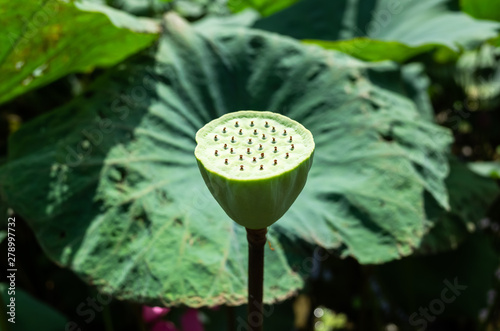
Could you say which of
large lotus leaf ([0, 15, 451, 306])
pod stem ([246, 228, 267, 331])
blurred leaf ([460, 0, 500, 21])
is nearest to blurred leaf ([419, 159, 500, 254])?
large lotus leaf ([0, 15, 451, 306])

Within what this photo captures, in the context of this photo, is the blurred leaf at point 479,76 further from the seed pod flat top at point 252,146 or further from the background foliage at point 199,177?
the seed pod flat top at point 252,146

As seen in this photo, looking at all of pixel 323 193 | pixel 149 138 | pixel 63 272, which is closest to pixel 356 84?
pixel 323 193

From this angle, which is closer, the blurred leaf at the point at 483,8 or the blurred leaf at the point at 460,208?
the blurred leaf at the point at 460,208

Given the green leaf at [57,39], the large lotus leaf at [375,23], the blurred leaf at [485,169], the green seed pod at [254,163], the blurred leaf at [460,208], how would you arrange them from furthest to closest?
the blurred leaf at [485,169], the large lotus leaf at [375,23], the blurred leaf at [460,208], the green leaf at [57,39], the green seed pod at [254,163]

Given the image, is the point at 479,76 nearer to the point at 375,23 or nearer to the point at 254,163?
the point at 375,23

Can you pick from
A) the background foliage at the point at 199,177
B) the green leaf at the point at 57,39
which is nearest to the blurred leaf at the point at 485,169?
the background foliage at the point at 199,177

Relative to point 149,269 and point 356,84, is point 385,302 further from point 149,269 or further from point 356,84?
point 149,269

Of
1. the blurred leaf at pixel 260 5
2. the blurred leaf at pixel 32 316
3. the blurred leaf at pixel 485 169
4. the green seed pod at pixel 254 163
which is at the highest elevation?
the green seed pod at pixel 254 163

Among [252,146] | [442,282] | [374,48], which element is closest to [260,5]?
[374,48]
